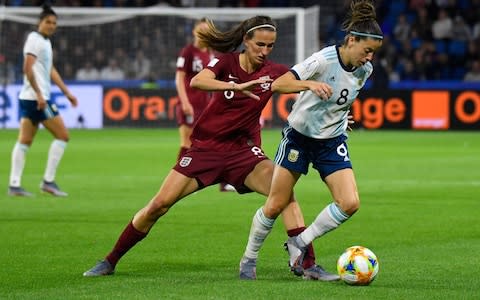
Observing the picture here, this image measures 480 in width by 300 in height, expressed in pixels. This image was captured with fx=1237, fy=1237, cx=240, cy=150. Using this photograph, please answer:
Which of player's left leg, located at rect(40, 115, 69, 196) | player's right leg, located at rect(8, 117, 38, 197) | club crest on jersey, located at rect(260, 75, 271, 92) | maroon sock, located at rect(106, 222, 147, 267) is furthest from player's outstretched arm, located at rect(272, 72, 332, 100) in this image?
player's right leg, located at rect(8, 117, 38, 197)

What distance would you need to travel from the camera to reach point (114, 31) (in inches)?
1374

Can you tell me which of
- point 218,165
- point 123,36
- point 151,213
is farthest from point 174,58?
point 151,213

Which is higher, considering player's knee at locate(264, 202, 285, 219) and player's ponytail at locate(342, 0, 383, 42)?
player's ponytail at locate(342, 0, 383, 42)

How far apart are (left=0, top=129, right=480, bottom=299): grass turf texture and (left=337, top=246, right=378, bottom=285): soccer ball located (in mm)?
72

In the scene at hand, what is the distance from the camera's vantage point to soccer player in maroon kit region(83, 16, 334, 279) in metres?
9.18

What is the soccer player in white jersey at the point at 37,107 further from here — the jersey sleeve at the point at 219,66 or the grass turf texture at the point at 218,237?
the jersey sleeve at the point at 219,66

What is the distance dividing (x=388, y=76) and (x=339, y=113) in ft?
84.0

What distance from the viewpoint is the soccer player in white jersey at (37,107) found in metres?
15.9

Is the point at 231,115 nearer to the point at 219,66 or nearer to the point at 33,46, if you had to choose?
the point at 219,66

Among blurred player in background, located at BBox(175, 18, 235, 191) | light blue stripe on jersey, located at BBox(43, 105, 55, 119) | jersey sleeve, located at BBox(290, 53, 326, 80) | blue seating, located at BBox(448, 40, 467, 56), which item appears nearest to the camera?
jersey sleeve, located at BBox(290, 53, 326, 80)

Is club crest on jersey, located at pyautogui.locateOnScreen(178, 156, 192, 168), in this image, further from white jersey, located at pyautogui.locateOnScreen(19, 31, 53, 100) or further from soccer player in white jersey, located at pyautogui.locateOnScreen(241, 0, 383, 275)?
white jersey, located at pyautogui.locateOnScreen(19, 31, 53, 100)

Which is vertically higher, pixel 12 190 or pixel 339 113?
pixel 339 113

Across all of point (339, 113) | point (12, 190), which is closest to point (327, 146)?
point (339, 113)

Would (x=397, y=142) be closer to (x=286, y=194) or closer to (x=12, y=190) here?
(x=12, y=190)
